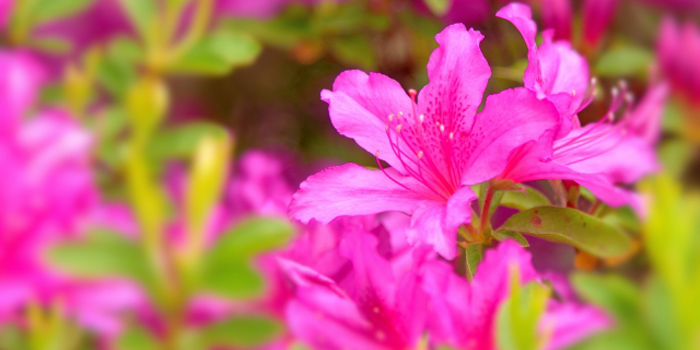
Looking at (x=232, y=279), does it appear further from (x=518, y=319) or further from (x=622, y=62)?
(x=622, y=62)

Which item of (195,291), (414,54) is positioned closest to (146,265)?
(195,291)

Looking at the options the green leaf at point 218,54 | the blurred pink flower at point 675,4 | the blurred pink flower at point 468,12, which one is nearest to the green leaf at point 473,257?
the blurred pink flower at point 468,12

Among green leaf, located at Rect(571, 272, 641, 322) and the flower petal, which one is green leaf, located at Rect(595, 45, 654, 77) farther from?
the flower petal

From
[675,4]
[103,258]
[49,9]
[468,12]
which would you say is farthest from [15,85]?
[675,4]

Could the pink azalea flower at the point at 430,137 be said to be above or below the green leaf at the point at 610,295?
above

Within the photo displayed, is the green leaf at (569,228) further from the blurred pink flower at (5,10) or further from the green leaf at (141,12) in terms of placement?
the blurred pink flower at (5,10)

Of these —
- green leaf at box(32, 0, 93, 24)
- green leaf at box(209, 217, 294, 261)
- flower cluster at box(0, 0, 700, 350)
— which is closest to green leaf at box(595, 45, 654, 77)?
flower cluster at box(0, 0, 700, 350)
